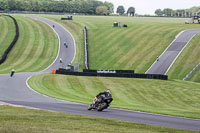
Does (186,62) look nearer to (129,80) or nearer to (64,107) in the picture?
(129,80)

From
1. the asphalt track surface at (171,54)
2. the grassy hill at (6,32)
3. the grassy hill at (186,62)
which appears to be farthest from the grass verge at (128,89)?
the grassy hill at (6,32)

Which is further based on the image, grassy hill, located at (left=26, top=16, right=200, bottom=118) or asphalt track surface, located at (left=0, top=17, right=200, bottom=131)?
grassy hill, located at (left=26, top=16, right=200, bottom=118)

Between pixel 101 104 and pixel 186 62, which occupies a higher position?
pixel 101 104

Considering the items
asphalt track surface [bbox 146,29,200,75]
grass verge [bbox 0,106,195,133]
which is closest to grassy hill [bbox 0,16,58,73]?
asphalt track surface [bbox 146,29,200,75]

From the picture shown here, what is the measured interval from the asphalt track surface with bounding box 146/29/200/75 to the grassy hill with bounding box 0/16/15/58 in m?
32.4

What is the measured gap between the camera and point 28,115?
20.6 meters

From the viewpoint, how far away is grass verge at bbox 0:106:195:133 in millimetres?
17273

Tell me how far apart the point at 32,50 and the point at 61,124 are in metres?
64.5

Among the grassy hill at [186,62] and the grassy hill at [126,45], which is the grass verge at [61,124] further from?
the grassy hill at [126,45]

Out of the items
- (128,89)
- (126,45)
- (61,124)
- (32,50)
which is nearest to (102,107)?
Answer: (61,124)

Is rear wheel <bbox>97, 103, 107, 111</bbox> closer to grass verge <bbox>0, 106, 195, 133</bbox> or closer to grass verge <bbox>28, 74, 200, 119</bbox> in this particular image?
grass verge <bbox>0, 106, 195, 133</bbox>

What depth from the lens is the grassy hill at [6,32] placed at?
82162mm

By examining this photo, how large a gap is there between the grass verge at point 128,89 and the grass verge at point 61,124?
14.5 meters

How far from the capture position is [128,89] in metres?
44.4
